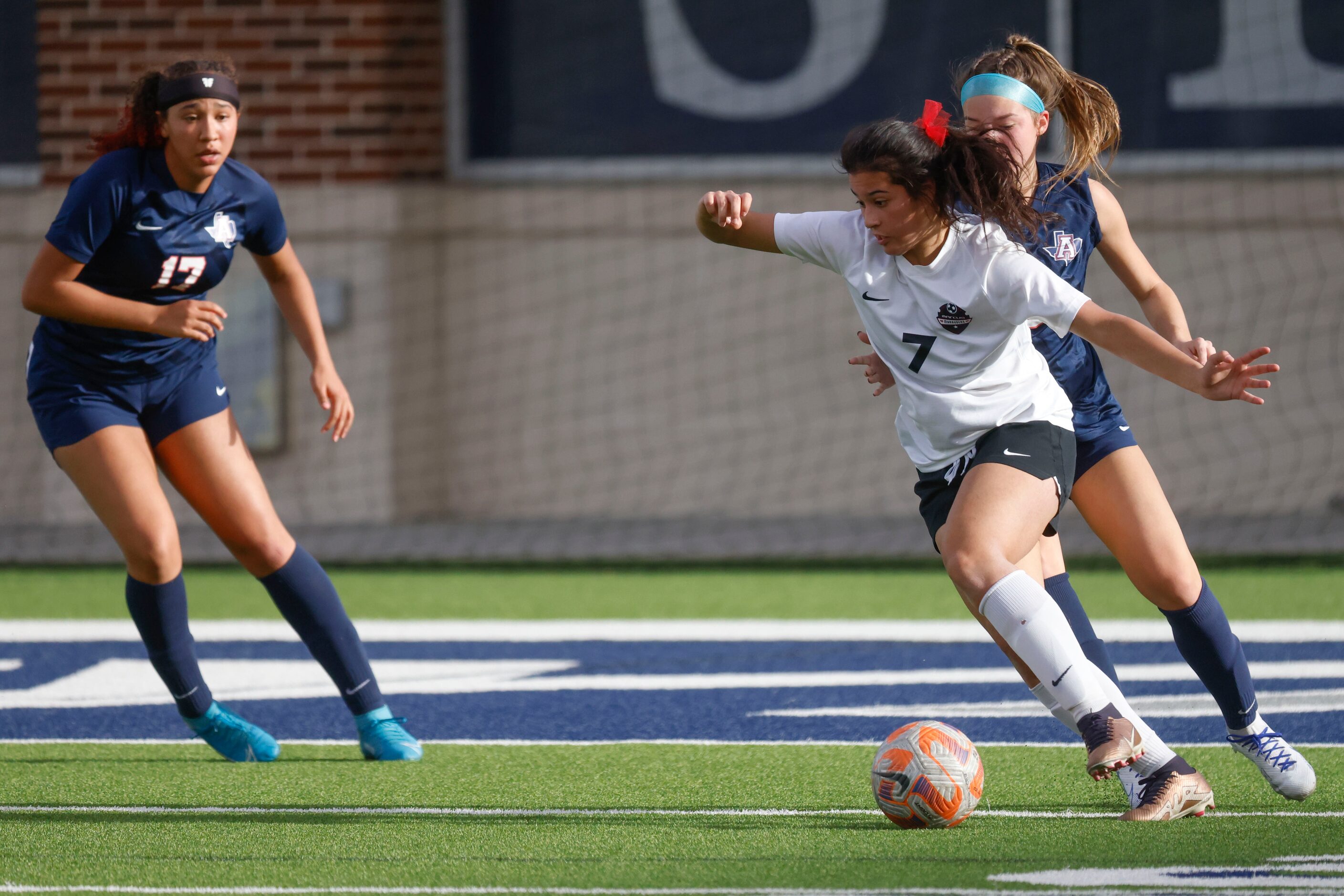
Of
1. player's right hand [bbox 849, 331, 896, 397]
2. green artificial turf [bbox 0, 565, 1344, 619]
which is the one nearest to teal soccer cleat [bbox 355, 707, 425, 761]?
player's right hand [bbox 849, 331, 896, 397]

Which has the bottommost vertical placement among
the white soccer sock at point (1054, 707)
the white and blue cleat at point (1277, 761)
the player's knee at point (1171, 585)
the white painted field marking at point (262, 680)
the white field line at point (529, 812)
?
the white painted field marking at point (262, 680)

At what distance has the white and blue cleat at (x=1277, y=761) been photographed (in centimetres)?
371

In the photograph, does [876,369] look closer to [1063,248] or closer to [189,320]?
[1063,248]

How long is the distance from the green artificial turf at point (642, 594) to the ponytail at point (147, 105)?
359 centimetres

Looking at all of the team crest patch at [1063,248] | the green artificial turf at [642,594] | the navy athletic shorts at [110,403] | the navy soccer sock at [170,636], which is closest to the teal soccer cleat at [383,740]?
the navy soccer sock at [170,636]

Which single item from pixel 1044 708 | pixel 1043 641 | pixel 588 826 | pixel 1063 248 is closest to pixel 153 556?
pixel 588 826

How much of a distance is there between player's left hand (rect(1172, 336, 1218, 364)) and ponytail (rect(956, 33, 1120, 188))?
2.38 feet

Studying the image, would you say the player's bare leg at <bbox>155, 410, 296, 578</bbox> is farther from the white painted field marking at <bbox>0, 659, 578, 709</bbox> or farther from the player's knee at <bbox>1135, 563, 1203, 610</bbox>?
the player's knee at <bbox>1135, 563, 1203, 610</bbox>

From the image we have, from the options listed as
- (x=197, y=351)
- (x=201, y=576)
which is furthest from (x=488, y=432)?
(x=197, y=351)

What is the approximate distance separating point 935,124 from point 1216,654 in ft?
4.57

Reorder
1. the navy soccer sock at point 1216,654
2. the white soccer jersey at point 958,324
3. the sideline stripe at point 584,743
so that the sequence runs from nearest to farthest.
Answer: the white soccer jersey at point 958,324
the navy soccer sock at point 1216,654
the sideline stripe at point 584,743

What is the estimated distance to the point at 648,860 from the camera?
3.28 metres

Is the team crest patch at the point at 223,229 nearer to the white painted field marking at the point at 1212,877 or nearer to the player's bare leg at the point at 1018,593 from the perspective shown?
the player's bare leg at the point at 1018,593

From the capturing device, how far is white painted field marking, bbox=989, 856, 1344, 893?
299 centimetres
